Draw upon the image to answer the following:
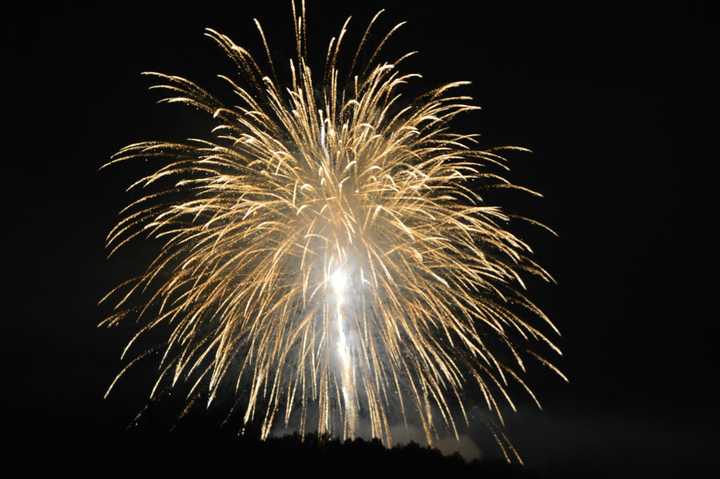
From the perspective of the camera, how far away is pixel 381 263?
21.2 meters

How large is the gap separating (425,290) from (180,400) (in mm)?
55961

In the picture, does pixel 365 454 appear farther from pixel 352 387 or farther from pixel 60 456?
pixel 60 456

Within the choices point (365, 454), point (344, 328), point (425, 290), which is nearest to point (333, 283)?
point (344, 328)

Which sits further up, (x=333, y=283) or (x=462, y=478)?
(x=333, y=283)

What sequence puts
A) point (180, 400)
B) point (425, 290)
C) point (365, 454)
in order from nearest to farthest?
point (425, 290) < point (365, 454) < point (180, 400)

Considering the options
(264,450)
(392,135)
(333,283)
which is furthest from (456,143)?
(264,450)

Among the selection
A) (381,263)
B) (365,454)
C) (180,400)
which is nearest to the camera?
(381,263)

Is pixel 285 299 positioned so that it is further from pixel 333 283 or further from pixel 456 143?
pixel 456 143

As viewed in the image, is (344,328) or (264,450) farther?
(264,450)

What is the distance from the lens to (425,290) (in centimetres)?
2258

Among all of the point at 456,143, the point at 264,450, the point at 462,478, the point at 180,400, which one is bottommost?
the point at 462,478

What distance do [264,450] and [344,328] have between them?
9.67 metres

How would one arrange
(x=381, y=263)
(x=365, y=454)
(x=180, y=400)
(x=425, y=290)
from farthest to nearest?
(x=180, y=400) → (x=365, y=454) → (x=425, y=290) → (x=381, y=263)

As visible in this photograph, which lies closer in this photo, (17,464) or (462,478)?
(17,464)
